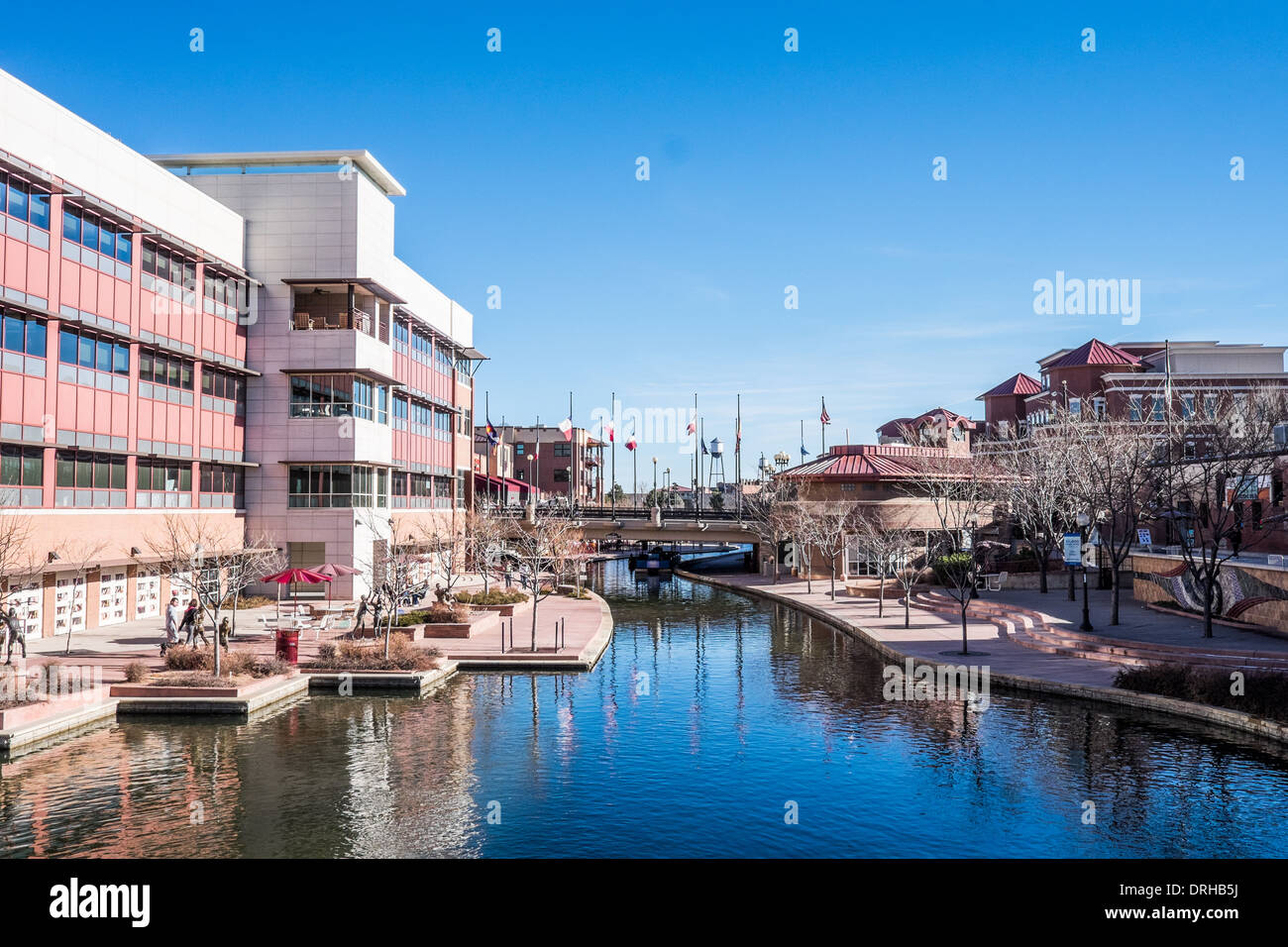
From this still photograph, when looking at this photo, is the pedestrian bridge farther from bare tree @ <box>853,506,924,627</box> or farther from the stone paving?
the stone paving

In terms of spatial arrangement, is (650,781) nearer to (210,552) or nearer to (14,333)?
(14,333)

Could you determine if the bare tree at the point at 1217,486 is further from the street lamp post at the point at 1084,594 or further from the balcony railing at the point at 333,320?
the balcony railing at the point at 333,320

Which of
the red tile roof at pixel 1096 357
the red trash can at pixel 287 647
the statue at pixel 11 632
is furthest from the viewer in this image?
the red tile roof at pixel 1096 357

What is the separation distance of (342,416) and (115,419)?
11874 mm

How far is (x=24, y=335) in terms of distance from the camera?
32.8 meters

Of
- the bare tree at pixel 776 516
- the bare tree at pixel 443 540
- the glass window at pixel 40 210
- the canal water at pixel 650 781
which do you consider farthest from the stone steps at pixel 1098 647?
the glass window at pixel 40 210

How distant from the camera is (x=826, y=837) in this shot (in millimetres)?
16188

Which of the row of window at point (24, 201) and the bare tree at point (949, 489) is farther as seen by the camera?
the bare tree at point (949, 489)

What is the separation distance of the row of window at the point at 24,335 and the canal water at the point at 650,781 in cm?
1606

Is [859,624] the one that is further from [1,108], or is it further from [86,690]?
[1,108]

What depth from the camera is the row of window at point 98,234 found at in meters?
35.1

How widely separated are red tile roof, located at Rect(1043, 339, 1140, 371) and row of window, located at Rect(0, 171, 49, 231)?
7109 cm

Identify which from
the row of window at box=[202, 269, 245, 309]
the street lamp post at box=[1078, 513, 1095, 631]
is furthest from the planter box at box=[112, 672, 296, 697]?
Answer: the street lamp post at box=[1078, 513, 1095, 631]

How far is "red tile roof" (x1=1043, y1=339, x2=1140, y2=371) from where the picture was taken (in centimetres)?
7719
